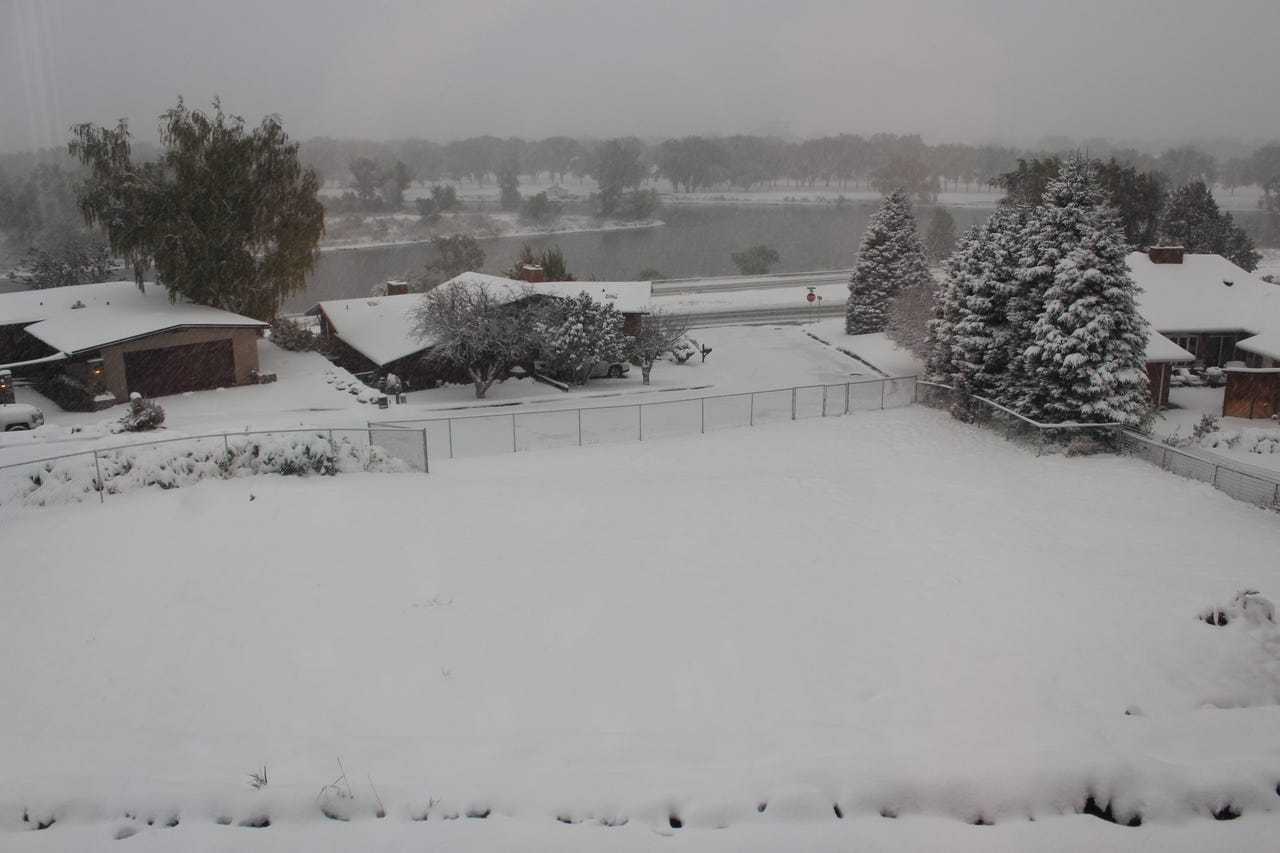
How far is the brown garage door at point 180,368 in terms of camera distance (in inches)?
989

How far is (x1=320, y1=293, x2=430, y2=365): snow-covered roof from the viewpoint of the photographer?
95.1ft

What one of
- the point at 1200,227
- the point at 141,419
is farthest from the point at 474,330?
the point at 1200,227

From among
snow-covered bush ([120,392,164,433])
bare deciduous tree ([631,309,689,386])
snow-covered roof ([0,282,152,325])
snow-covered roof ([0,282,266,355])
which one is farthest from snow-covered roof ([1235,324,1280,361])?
snow-covered roof ([0,282,152,325])

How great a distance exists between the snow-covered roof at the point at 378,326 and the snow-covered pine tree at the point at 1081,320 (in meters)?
18.3

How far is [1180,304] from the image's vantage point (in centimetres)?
2931

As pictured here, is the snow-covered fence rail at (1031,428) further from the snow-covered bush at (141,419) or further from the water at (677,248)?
the water at (677,248)

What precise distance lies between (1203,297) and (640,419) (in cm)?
2194

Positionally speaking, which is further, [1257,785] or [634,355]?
[634,355]

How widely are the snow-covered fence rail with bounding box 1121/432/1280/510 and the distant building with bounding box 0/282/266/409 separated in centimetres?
2364

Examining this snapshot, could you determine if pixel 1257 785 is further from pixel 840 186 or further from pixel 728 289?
pixel 840 186

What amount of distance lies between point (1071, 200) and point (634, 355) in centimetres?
1488

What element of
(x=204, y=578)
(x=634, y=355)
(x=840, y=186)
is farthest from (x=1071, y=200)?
(x=840, y=186)

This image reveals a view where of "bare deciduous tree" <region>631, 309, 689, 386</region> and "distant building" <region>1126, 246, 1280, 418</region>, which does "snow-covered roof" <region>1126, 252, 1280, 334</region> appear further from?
"bare deciduous tree" <region>631, 309, 689, 386</region>

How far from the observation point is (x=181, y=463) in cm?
1334
